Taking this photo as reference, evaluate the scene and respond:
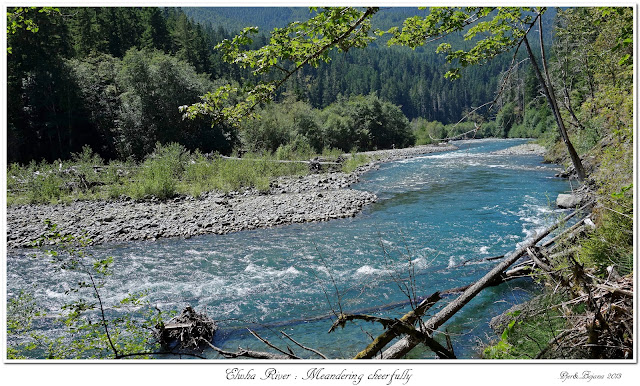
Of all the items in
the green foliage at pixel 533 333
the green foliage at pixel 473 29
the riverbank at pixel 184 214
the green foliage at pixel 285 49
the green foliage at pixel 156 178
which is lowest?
the riverbank at pixel 184 214

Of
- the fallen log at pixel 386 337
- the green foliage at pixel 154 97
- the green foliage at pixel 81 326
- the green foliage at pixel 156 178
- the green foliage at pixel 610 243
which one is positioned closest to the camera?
the fallen log at pixel 386 337

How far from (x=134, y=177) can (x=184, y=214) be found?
169 inches

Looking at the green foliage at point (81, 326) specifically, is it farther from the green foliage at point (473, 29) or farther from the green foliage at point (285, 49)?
the green foliage at point (473, 29)

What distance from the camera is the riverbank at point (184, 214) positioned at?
987 cm

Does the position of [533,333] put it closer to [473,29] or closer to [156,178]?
[473,29]

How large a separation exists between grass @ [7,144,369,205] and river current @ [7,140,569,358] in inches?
207

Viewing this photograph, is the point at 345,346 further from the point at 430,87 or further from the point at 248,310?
the point at 430,87

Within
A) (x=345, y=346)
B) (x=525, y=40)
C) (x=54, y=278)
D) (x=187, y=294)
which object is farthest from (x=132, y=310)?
(x=525, y=40)

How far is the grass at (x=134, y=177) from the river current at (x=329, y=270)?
17.2 feet

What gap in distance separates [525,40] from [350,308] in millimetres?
3900

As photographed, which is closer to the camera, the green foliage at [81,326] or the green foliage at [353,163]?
the green foliage at [81,326]

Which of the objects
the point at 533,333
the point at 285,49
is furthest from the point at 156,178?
the point at 533,333

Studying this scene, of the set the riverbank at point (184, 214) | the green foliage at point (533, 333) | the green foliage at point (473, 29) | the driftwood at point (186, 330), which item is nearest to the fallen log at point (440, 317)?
the green foliage at point (533, 333)

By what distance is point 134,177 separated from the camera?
14383 mm
